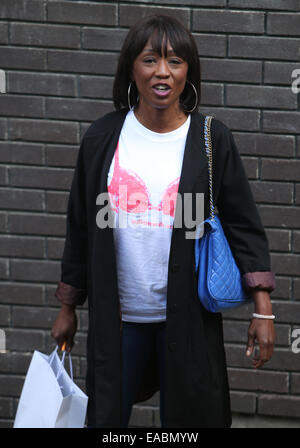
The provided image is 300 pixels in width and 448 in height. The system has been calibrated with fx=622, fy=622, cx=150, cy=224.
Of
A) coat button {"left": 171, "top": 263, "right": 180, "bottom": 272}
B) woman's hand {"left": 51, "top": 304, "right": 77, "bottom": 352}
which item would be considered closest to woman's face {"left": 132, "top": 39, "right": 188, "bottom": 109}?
coat button {"left": 171, "top": 263, "right": 180, "bottom": 272}

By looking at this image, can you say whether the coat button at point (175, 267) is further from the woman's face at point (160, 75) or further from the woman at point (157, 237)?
the woman's face at point (160, 75)

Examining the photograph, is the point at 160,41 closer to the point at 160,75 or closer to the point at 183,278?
the point at 160,75

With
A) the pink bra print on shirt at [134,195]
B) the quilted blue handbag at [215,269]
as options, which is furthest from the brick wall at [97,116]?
the pink bra print on shirt at [134,195]

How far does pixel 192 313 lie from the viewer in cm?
247

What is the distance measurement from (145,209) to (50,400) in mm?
818

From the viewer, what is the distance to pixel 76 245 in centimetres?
263

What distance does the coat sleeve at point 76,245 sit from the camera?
259 centimetres

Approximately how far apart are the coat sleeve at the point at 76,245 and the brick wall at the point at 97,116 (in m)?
1.01

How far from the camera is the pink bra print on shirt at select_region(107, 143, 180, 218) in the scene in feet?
7.88

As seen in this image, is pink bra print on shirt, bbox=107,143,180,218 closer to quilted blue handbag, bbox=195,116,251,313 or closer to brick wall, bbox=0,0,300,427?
quilted blue handbag, bbox=195,116,251,313

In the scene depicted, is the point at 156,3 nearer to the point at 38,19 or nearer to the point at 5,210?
the point at 38,19

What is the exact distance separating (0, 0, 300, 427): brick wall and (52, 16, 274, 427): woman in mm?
974
